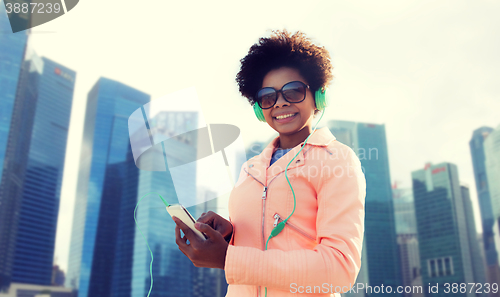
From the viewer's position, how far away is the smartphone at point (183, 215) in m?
1.36

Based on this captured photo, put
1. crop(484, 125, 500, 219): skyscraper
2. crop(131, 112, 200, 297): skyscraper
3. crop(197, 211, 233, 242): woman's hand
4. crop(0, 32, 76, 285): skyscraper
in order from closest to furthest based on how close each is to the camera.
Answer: crop(197, 211, 233, 242): woman's hand → crop(0, 32, 76, 285): skyscraper → crop(131, 112, 200, 297): skyscraper → crop(484, 125, 500, 219): skyscraper

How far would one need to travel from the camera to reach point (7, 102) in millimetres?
82062

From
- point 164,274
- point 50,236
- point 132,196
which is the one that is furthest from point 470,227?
point 50,236

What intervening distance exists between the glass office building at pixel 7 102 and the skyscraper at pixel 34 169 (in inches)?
13.6

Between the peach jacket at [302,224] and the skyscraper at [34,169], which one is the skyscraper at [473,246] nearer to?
the skyscraper at [34,169]

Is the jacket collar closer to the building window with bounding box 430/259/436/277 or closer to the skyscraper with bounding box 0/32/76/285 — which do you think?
the skyscraper with bounding box 0/32/76/285

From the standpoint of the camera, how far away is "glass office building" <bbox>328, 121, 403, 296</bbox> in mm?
89062

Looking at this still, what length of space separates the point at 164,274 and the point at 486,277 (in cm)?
8096

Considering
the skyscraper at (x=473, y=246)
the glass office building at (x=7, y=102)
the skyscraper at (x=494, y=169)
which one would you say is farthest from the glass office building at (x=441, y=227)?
the glass office building at (x=7, y=102)

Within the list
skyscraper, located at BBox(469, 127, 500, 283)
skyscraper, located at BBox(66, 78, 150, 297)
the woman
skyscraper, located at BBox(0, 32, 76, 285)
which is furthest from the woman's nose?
skyscraper, located at BBox(469, 127, 500, 283)

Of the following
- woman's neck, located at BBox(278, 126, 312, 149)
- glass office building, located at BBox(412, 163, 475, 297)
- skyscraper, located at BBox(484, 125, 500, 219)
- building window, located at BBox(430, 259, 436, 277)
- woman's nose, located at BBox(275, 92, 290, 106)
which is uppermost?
skyscraper, located at BBox(484, 125, 500, 219)

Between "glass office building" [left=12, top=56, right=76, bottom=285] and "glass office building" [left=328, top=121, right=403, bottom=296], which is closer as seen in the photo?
"glass office building" [left=12, top=56, right=76, bottom=285]

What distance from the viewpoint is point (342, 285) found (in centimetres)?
135

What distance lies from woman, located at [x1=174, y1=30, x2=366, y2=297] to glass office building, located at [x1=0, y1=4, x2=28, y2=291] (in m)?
90.3
